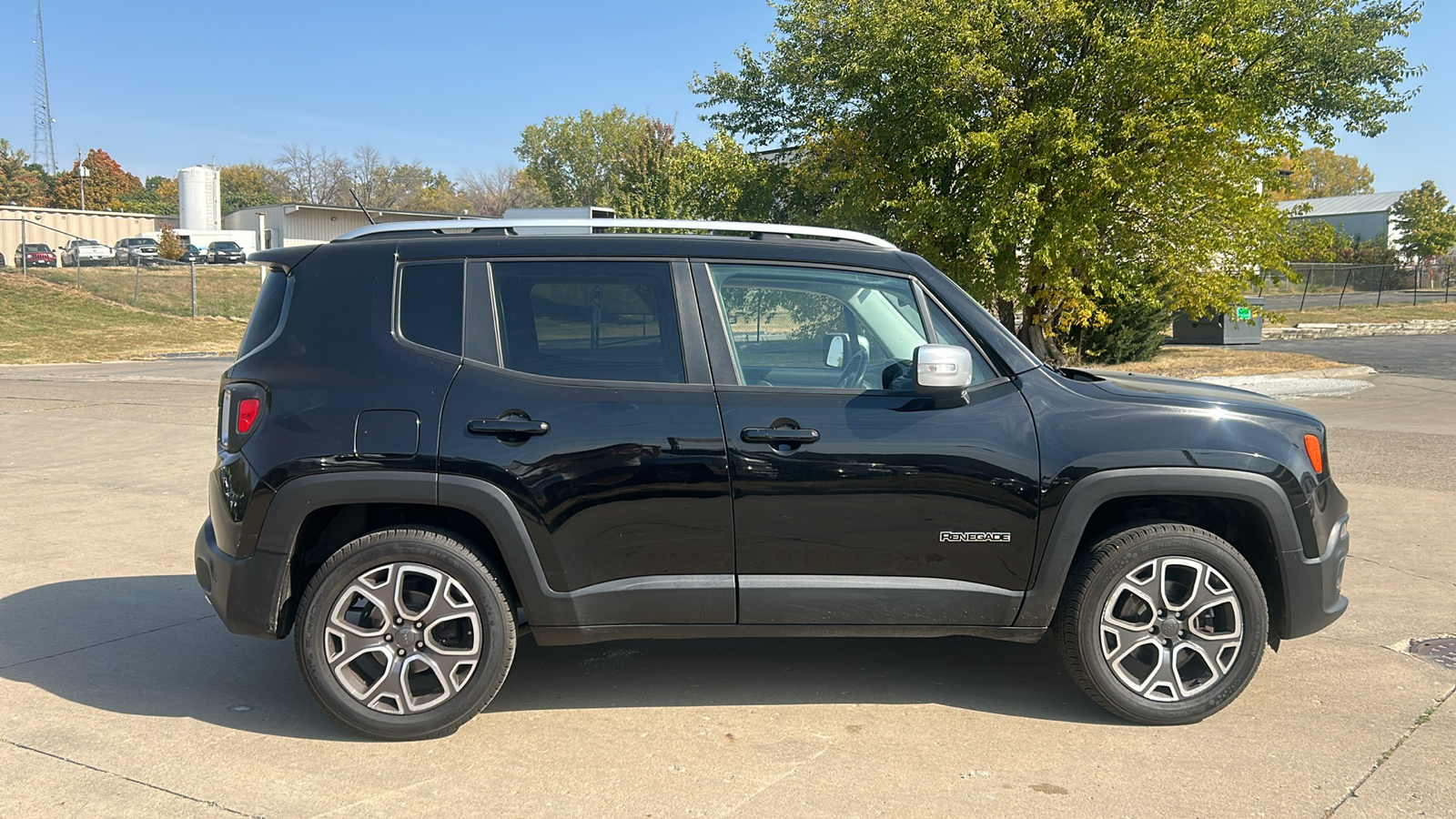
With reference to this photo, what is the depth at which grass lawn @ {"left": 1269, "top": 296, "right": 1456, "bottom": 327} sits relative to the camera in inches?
1455

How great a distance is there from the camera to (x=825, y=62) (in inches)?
820

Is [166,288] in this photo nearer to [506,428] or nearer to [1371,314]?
[506,428]

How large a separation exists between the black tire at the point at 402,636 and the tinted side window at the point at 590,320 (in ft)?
2.49

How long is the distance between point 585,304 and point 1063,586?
2.07 metres

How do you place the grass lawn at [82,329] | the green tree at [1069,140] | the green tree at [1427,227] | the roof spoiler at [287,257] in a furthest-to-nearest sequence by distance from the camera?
the green tree at [1427,227] < the grass lawn at [82,329] < the green tree at [1069,140] < the roof spoiler at [287,257]

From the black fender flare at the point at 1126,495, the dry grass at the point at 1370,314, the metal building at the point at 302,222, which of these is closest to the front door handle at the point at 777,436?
the black fender flare at the point at 1126,495

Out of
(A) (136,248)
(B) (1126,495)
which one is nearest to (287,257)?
(B) (1126,495)

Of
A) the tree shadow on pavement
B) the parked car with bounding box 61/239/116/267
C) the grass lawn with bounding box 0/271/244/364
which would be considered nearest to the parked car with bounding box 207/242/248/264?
the parked car with bounding box 61/239/116/267

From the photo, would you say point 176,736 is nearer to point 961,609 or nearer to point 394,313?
point 394,313

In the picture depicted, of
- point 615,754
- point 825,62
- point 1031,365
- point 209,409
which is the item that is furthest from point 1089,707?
point 825,62

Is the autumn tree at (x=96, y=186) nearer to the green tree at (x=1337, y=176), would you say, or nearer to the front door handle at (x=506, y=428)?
the front door handle at (x=506, y=428)

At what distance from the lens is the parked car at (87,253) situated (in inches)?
2157

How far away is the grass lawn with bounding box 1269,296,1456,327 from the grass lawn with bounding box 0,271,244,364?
1331 inches

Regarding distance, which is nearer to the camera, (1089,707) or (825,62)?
(1089,707)
